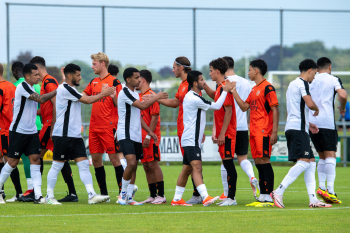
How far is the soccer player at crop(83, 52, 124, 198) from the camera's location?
8672 mm

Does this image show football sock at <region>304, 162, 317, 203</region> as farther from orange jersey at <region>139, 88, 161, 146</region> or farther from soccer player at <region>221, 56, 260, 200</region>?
orange jersey at <region>139, 88, 161, 146</region>

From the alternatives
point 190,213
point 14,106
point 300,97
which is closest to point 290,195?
point 300,97

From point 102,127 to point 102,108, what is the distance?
13.8 inches

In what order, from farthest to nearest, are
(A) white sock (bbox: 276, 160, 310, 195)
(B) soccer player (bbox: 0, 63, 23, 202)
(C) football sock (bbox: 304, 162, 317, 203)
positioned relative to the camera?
(B) soccer player (bbox: 0, 63, 23, 202)
(C) football sock (bbox: 304, 162, 317, 203)
(A) white sock (bbox: 276, 160, 310, 195)

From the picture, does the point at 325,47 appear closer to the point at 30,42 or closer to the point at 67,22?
the point at 67,22

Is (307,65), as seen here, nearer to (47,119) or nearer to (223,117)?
(223,117)

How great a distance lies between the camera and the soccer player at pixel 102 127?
28.5ft

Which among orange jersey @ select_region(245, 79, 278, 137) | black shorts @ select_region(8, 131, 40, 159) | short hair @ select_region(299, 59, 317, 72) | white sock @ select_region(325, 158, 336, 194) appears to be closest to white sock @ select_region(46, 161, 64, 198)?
black shorts @ select_region(8, 131, 40, 159)

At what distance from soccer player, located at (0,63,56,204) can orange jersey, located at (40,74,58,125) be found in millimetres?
437

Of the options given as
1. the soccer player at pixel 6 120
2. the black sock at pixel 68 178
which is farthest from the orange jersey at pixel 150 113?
the soccer player at pixel 6 120

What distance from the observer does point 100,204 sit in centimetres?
811

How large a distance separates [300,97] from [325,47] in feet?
47.3

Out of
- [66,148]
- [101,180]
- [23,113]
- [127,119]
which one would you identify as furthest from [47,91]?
[101,180]

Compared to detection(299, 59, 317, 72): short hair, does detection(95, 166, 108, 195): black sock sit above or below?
below
